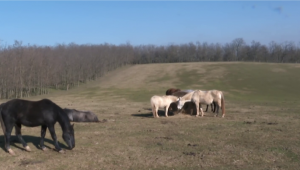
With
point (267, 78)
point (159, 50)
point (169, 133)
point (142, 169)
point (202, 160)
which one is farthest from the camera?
point (159, 50)

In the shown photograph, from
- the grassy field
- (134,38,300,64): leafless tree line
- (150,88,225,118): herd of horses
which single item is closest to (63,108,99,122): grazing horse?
the grassy field

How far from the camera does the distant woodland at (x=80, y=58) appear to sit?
56.7 m

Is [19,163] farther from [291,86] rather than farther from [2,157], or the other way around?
[291,86]

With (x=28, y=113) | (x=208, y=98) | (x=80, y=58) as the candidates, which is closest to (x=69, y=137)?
(x=28, y=113)

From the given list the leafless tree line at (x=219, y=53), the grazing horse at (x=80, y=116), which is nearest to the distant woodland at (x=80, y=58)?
the leafless tree line at (x=219, y=53)

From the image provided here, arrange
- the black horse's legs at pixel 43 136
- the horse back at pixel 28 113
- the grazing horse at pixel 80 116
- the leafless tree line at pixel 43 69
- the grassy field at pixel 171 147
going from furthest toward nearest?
the leafless tree line at pixel 43 69 < the grazing horse at pixel 80 116 < the black horse's legs at pixel 43 136 < the horse back at pixel 28 113 < the grassy field at pixel 171 147

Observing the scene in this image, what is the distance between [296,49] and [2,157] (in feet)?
391

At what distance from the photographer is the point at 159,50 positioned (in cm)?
13088

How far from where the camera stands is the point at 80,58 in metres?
83.7

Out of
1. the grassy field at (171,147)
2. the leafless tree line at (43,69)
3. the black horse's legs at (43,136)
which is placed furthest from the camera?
the leafless tree line at (43,69)

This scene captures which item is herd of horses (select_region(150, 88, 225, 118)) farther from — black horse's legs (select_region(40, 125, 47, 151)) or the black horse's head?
black horse's legs (select_region(40, 125, 47, 151))

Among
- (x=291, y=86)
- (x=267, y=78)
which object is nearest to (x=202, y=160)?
(x=291, y=86)

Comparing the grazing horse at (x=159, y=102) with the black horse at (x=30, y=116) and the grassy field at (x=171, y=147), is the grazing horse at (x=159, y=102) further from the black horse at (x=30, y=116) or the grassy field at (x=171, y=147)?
the black horse at (x=30, y=116)

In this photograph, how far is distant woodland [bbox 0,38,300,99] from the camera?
5669cm
